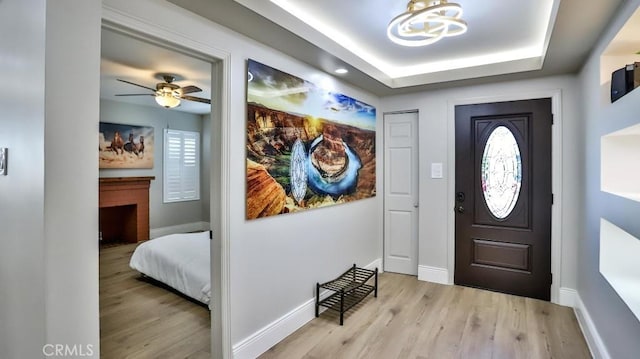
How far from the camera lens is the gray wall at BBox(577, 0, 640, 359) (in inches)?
67.1

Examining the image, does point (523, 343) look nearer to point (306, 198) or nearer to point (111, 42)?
point (306, 198)

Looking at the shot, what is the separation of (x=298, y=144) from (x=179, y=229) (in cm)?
467

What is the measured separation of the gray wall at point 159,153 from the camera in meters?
5.49

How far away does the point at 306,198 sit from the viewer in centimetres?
288

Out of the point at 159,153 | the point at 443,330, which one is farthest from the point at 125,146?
the point at 443,330

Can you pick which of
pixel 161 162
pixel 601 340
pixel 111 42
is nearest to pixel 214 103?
pixel 111 42

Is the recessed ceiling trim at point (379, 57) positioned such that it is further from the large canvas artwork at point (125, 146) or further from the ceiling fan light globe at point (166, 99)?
the large canvas artwork at point (125, 146)

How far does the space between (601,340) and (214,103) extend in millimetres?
3054

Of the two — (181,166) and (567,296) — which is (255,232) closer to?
(567,296)

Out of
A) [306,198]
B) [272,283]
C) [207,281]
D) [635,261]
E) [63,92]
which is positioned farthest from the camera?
[207,281]

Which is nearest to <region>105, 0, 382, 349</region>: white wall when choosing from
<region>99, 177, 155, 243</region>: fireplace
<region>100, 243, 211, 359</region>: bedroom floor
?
<region>100, 243, 211, 359</region>: bedroom floor

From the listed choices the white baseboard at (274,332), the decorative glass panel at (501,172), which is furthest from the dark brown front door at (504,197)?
the white baseboard at (274,332)

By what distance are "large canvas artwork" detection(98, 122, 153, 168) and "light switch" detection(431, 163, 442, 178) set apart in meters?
4.82

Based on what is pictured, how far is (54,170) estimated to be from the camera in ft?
4.20
